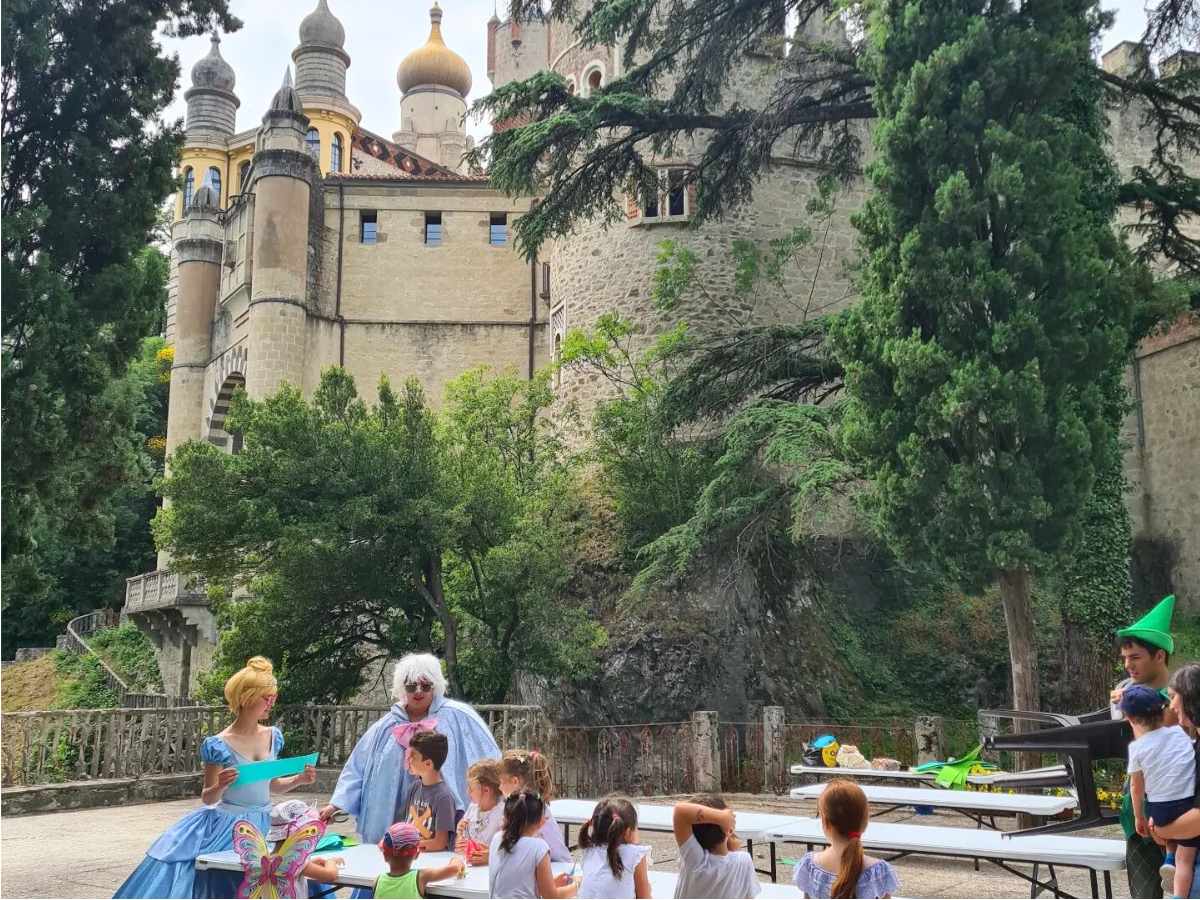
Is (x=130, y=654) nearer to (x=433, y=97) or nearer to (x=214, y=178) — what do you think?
(x=214, y=178)

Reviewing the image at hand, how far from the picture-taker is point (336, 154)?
50.8 meters

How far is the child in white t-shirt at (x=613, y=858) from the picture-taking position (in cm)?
449

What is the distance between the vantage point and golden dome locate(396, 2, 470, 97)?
61.4 meters

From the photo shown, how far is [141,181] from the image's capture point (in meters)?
10.6

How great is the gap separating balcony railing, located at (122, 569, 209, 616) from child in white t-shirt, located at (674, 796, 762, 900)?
85.0 feet

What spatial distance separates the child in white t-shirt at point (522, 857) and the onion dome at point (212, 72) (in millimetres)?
55950

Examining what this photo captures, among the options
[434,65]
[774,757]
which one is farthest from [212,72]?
[774,757]

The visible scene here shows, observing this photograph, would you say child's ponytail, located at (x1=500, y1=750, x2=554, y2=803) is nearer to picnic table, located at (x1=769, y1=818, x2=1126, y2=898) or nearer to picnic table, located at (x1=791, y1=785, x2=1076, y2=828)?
picnic table, located at (x1=769, y1=818, x2=1126, y2=898)

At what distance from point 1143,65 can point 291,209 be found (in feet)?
67.3

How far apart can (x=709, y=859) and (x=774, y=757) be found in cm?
974

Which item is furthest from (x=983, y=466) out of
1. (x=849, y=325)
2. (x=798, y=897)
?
(x=798, y=897)

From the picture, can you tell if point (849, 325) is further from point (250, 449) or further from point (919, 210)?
point (250, 449)

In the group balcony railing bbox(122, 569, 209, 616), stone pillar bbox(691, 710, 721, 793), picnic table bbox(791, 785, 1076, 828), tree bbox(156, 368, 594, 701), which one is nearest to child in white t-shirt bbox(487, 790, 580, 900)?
picnic table bbox(791, 785, 1076, 828)

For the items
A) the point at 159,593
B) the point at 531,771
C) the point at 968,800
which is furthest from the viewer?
the point at 159,593
